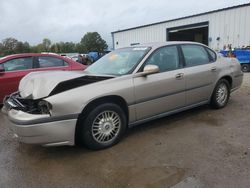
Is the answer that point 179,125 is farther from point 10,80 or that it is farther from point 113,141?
point 10,80

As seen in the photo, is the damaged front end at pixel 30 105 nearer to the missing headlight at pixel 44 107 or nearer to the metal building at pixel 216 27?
the missing headlight at pixel 44 107

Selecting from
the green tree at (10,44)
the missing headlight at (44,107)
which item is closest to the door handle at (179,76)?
the missing headlight at (44,107)

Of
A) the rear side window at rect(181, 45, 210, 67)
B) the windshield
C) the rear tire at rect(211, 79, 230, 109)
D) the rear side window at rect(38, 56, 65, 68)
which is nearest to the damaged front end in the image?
the windshield

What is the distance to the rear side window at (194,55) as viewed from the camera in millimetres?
4880

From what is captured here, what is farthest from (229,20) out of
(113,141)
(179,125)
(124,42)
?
(113,141)

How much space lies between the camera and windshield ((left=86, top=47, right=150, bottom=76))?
4227 millimetres

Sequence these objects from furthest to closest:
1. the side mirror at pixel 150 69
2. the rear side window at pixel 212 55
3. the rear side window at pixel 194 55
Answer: the rear side window at pixel 212 55
the rear side window at pixel 194 55
the side mirror at pixel 150 69

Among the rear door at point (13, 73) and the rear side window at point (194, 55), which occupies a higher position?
the rear side window at point (194, 55)

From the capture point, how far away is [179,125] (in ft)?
15.3

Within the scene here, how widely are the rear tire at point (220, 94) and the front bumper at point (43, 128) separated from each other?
3346mm

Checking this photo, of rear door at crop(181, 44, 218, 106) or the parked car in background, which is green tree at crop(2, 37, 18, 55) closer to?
rear door at crop(181, 44, 218, 106)

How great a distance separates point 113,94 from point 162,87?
993 mm

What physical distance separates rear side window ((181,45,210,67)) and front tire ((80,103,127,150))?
1854mm

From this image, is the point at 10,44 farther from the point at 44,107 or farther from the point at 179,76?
the point at 44,107
